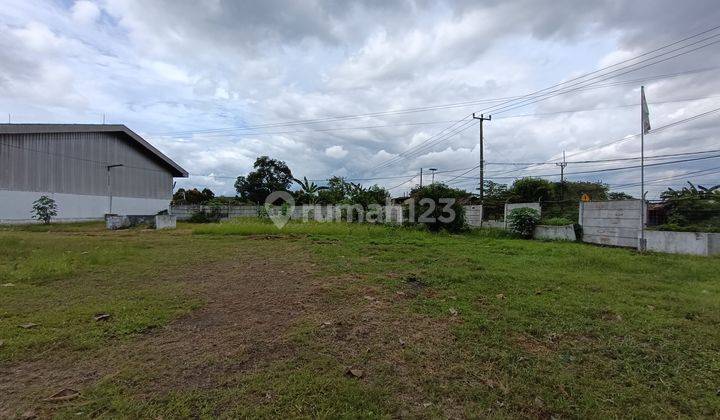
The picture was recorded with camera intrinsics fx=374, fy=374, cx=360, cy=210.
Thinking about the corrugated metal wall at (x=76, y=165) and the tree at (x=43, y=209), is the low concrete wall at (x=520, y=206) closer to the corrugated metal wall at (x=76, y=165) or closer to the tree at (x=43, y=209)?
the tree at (x=43, y=209)

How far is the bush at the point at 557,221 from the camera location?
15.3 meters

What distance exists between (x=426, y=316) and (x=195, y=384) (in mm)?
2626

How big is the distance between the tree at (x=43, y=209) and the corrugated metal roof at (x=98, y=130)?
164 inches

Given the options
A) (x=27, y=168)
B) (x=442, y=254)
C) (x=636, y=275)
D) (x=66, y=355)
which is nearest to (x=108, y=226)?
(x=27, y=168)

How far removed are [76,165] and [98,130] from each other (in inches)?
122

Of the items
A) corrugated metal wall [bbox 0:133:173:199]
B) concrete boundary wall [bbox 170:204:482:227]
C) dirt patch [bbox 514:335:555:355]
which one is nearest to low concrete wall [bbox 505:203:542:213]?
concrete boundary wall [bbox 170:204:482:227]

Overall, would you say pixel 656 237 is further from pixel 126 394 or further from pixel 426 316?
pixel 126 394

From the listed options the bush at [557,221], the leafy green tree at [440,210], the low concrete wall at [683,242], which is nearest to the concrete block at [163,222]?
the leafy green tree at [440,210]

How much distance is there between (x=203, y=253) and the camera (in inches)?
404

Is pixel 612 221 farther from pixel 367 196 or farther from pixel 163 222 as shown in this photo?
pixel 163 222

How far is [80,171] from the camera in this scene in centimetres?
2658

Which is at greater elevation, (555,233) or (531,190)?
(531,190)

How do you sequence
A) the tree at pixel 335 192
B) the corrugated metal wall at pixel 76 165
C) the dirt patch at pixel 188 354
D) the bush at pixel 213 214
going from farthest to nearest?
the bush at pixel 213 214
the tree at pixel 335 192
the corrugated metal wall at pixel 76 165
the dirt patch at pixel 188 354

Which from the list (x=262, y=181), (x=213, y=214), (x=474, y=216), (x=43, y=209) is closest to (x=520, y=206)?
(x=474, y=216)
